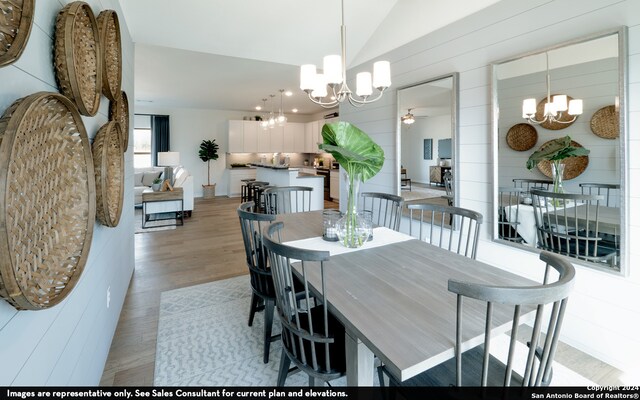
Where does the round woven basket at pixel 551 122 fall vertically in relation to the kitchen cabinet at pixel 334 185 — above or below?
above

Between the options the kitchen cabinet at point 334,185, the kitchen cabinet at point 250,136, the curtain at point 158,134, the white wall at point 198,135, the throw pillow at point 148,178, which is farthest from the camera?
the kitchen cabinet at point 250,136

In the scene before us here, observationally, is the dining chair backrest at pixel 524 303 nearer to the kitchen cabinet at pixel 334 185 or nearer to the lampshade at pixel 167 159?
the kitchen cabinet at pixel 334 185

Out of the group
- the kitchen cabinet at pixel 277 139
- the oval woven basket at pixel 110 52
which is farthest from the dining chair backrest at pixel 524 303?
the kitchen cabinet at pixel 277 139

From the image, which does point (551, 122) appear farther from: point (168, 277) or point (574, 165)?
point (168, 277)

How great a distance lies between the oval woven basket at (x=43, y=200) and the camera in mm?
781

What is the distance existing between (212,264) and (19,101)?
322 centimetres

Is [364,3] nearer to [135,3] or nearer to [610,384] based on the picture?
[135,3]

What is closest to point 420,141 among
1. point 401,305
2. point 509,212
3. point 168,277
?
point 509,212

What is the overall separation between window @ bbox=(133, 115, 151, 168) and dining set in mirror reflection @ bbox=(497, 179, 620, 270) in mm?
8995

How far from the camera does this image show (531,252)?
2.43m

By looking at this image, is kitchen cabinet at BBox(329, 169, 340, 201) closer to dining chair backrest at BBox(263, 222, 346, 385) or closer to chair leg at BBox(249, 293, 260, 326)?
chair leg at BBox(249, 293, 260, 326)

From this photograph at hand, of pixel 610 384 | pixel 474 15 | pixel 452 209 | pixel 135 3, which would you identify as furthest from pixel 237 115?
pixel 610 384

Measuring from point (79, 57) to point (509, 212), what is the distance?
3.03 m

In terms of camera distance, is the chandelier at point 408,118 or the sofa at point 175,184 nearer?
the chandelier at point 408,118
